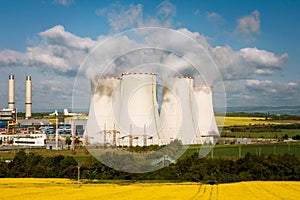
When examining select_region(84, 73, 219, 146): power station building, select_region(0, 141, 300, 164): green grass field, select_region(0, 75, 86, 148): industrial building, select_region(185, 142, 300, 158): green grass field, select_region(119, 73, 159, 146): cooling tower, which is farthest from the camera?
select_region(0, 75, 86, 148): industrial building

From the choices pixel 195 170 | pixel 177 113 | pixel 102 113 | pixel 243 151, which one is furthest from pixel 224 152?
pixel 195 170

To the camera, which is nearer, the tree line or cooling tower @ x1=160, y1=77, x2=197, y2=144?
the tree line

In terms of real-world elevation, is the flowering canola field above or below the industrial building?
below

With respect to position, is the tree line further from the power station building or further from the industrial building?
the industrial building

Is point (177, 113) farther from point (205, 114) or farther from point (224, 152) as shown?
point (205, 114)

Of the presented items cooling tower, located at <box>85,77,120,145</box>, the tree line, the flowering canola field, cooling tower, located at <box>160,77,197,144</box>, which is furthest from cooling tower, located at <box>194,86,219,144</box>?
the flowering canola field

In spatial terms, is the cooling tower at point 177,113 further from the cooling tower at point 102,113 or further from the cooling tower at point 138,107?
the cooling tower at point 102,113
